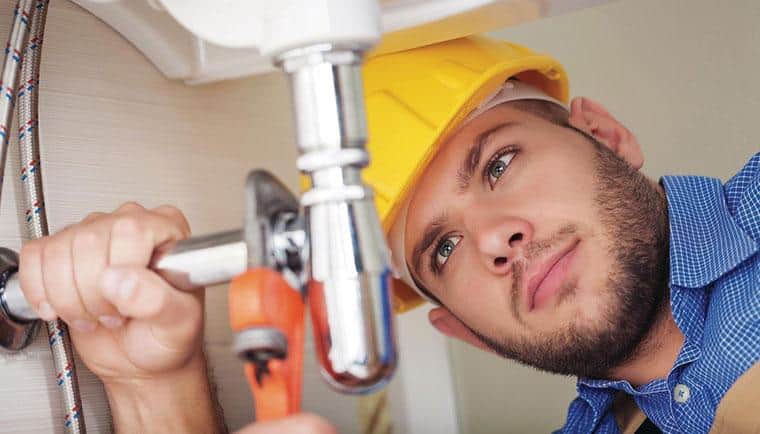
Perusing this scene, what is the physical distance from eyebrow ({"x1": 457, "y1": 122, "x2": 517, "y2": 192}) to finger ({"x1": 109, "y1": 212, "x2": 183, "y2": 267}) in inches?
17.5

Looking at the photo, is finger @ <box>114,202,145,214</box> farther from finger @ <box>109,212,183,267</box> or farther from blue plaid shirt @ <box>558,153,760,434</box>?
blue plaid shirt @ <box>558,153,760,434</box>

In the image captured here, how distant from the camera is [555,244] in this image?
921mm

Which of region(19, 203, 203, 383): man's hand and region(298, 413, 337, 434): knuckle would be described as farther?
region(19, 203, 203, 383): man's hand

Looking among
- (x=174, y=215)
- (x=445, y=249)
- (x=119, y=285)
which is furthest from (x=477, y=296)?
(x=119, y=285)

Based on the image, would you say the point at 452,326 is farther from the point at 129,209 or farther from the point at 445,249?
the point at 129,209

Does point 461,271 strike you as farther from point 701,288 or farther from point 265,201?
point 265,201

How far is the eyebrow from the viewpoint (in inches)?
38.8

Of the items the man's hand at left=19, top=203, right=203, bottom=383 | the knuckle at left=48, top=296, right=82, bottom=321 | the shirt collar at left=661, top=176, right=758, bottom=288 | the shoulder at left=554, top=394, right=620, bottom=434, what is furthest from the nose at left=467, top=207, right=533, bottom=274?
the knuckle at left=48, top=296, right=82, bottom=321

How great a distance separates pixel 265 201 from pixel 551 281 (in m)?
0.53

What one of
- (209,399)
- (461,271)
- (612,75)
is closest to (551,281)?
(461,271)

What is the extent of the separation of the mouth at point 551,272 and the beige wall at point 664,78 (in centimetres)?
43

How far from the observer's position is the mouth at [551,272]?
3.01 ft

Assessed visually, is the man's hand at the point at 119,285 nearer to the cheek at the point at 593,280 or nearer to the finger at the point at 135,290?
the finger at the point at 135,290

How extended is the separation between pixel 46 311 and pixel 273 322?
0.91 ft
